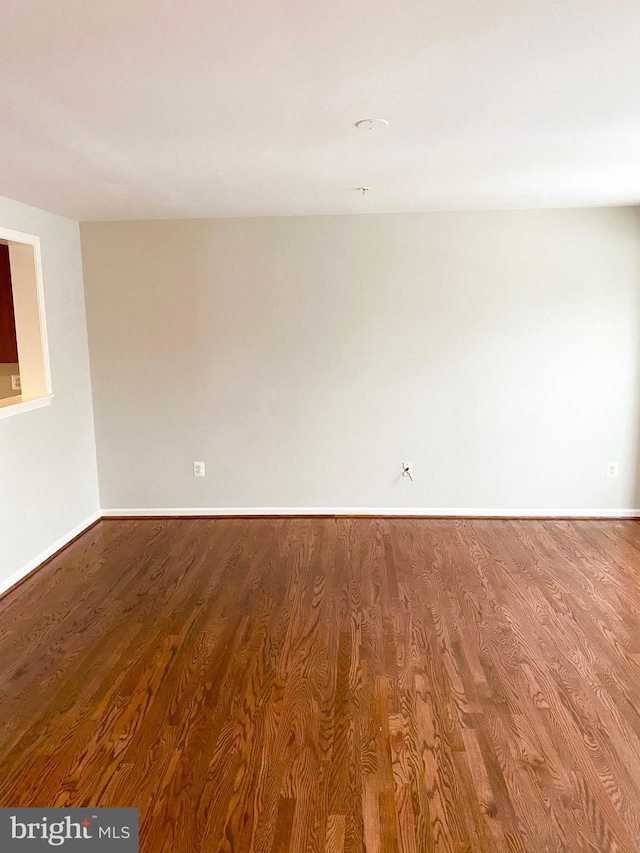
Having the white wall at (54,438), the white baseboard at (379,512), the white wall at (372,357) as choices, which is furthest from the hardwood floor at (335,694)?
the white wall at (372,357)

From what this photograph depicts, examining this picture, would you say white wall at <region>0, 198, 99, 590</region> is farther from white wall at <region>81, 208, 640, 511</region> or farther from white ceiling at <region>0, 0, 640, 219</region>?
white ceiling at <region>0, 0, 640, 219</region>

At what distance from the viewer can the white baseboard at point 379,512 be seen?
479cm

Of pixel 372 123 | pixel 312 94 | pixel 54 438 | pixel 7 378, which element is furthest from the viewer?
pixel 7 378

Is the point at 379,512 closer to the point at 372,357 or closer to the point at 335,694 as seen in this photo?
the point at 372,357

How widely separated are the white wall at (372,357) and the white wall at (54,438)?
0.17m

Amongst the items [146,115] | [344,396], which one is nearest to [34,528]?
[344,396]

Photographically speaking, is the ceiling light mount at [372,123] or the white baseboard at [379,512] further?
the white baseboard at [379,512]

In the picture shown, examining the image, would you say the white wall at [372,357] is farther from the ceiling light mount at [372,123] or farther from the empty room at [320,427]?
the ceiling light mount at [372,123]

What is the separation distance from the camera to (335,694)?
2584mm

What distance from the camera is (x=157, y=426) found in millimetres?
4848

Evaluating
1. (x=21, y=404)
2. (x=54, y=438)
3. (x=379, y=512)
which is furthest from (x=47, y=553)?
(x=379, y=512)

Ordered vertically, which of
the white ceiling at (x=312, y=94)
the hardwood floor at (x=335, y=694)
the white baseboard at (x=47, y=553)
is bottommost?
the hardwood floor at (x=335, y=694)

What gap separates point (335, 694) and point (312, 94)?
2.26m

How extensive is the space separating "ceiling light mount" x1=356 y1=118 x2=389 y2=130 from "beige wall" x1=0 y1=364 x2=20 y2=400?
3560mm
